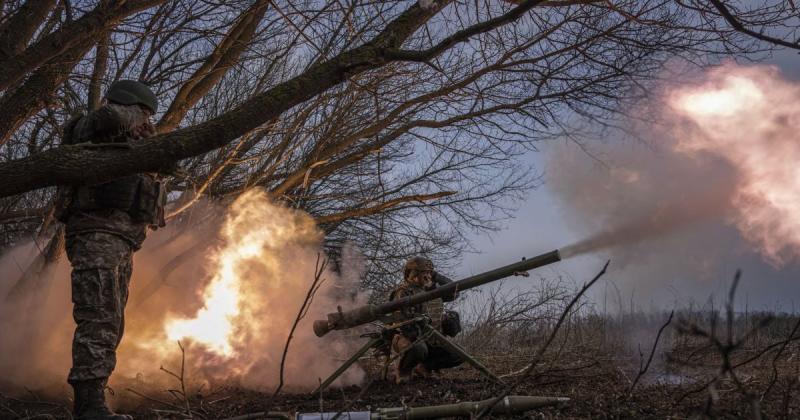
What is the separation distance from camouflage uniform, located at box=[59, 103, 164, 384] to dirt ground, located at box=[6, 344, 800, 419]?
485 mm

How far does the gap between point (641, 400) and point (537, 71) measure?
4.80m

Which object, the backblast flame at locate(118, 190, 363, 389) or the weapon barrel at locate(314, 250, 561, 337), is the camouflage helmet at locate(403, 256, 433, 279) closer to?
the weapon barrel at locate(314, 250, 561, 337)

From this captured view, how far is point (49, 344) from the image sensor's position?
26.8 ft

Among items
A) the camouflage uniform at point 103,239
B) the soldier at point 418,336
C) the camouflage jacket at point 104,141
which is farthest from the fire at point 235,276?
the camouflage jacket at point 104,141

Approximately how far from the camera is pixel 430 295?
20.1 ft

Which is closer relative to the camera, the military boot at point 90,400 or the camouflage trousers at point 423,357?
the military boot at point 90,400

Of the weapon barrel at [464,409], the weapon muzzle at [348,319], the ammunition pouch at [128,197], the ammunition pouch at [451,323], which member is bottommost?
the weapon barrel at [464,409]

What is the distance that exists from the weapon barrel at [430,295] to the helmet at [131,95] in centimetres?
255

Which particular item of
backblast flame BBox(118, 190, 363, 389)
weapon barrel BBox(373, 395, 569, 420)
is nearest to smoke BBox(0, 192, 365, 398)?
backblast flame BBox(118, 190, 363, 389)

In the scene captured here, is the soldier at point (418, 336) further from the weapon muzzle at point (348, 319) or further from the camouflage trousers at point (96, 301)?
the camouflage trousers at point (96, 301)

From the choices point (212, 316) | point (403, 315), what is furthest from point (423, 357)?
point (212, 316)

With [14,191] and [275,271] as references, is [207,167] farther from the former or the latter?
[14,191]

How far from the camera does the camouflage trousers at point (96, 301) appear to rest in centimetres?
493

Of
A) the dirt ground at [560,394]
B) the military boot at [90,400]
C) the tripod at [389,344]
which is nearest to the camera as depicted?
the dirt ground at [560,394]
